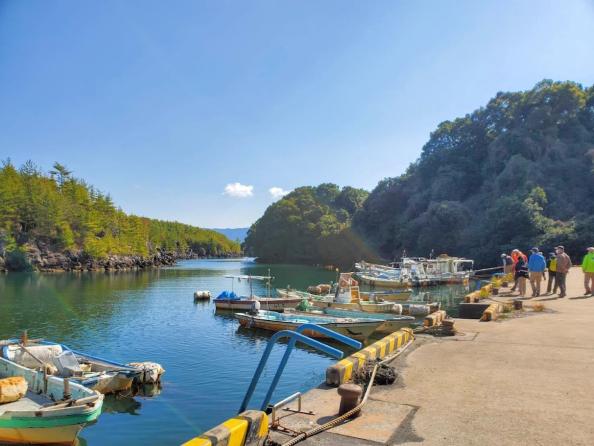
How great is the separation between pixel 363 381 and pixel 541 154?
7600 centimetres

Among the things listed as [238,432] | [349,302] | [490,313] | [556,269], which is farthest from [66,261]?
[238,432]

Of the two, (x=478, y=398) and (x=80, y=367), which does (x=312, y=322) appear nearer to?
(x=80, y=367)

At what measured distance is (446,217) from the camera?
7294cm

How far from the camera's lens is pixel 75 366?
13508mm

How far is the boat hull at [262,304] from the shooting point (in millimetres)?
32531

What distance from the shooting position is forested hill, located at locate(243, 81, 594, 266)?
205 feet

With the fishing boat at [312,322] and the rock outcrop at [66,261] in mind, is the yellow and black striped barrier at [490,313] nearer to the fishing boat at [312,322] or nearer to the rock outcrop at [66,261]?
the fishing boat at [312,322]

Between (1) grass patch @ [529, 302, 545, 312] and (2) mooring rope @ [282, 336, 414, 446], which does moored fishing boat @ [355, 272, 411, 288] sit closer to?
(1) grass patch @ [529, 302, 545, 312]

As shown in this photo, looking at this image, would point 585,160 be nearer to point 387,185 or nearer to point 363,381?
point 387,185

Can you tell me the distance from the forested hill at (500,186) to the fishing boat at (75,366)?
2256 inches

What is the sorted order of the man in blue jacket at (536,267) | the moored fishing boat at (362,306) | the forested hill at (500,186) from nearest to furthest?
the man in blue jacket at (536,267) → the moored fishing boat at (362,306) → the forested hill at (500,186)

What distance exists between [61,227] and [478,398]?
294ft

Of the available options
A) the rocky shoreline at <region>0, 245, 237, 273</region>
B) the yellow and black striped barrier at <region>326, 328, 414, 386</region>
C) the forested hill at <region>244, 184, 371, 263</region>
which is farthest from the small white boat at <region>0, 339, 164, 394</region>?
the forested hill at <region>244, 184, 371, 263</region>

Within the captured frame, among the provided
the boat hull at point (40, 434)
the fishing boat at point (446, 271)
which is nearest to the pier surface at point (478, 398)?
the boat hull at point (40, 434)
